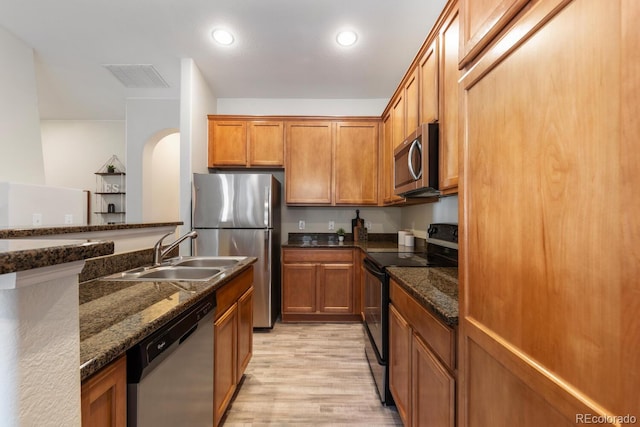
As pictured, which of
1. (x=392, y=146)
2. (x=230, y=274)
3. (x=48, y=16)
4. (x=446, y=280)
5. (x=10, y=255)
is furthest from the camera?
(x=392, y=146)

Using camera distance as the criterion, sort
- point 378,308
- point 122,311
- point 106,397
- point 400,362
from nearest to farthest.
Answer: point 106,397, point 122,311, point 400,362, point 378,308

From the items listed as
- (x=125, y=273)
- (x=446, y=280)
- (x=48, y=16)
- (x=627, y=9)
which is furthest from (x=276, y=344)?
(x=48, y=16)

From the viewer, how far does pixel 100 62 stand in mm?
2973

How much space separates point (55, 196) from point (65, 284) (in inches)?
150

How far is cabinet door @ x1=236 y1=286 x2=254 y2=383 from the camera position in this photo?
1.85 m

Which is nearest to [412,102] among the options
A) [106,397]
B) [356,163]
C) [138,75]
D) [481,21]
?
[356,163]

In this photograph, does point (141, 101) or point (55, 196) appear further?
point (141, 101)

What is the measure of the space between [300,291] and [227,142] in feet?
6.47

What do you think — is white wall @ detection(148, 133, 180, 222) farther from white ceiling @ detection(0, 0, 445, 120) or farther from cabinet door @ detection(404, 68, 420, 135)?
cabinet door @ detection(404, 68, 420, 135)

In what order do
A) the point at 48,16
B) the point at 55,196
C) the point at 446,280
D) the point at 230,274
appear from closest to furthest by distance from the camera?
the point at 446,280 < the point at 230,274 < the point at 48,16 < the point at 55,196

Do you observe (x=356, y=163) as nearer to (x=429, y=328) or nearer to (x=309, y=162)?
(x=309, y=162)

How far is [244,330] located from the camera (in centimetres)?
197

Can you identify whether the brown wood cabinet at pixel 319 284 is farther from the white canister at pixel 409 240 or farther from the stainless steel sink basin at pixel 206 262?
the stainless steel sink basin at pixel 206 262

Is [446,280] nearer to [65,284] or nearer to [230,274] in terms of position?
[230,274]
